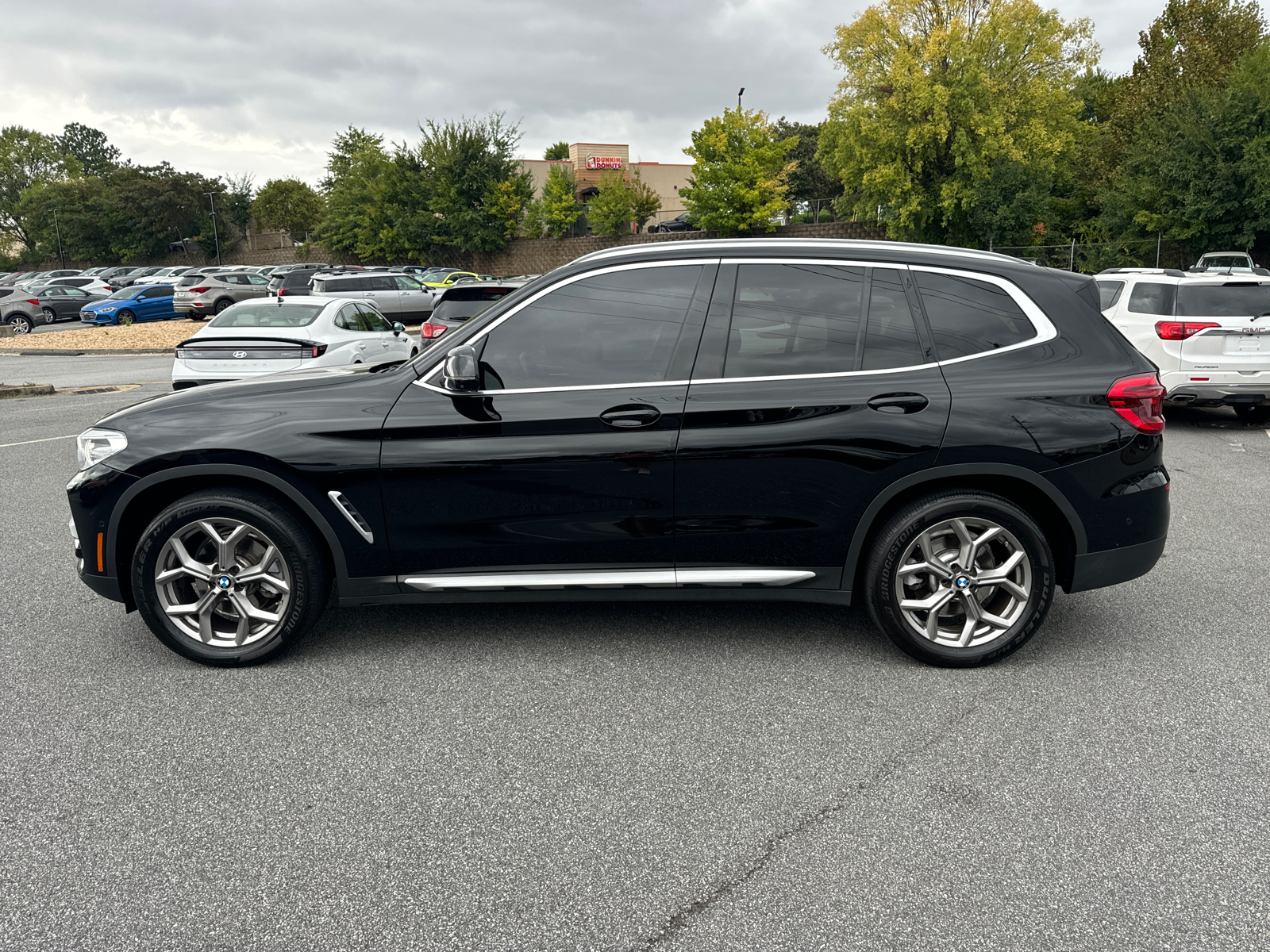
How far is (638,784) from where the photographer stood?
3.17 meters

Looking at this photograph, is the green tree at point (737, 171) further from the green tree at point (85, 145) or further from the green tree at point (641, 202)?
the green tree at point (85, 145)

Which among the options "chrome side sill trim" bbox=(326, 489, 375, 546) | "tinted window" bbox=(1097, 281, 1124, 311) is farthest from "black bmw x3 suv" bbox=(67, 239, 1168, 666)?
"tinted window" bbox=(1097, 281, 1124, 311)

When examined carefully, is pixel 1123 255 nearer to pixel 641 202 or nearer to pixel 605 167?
pixel 641 202

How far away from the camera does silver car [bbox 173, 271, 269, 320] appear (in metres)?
32.8

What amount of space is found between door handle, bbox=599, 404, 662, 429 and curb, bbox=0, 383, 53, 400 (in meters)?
15.0

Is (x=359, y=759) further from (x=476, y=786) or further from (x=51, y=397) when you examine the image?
(x=51, y=397)

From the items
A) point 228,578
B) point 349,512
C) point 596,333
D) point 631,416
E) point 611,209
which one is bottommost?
point 228,578

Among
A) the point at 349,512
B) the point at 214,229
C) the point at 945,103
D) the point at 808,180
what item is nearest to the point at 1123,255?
the point at 945,103

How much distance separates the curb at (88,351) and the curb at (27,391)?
9.33 metres

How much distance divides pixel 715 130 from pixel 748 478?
4879 centimetres

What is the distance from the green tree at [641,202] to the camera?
57719mm

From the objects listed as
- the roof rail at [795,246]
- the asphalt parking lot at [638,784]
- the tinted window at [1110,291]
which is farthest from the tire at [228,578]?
the tinted window at [1110,291]

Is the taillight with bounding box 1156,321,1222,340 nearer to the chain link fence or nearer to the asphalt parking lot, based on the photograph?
the asphalt parking lot

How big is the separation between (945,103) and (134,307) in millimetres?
34996
